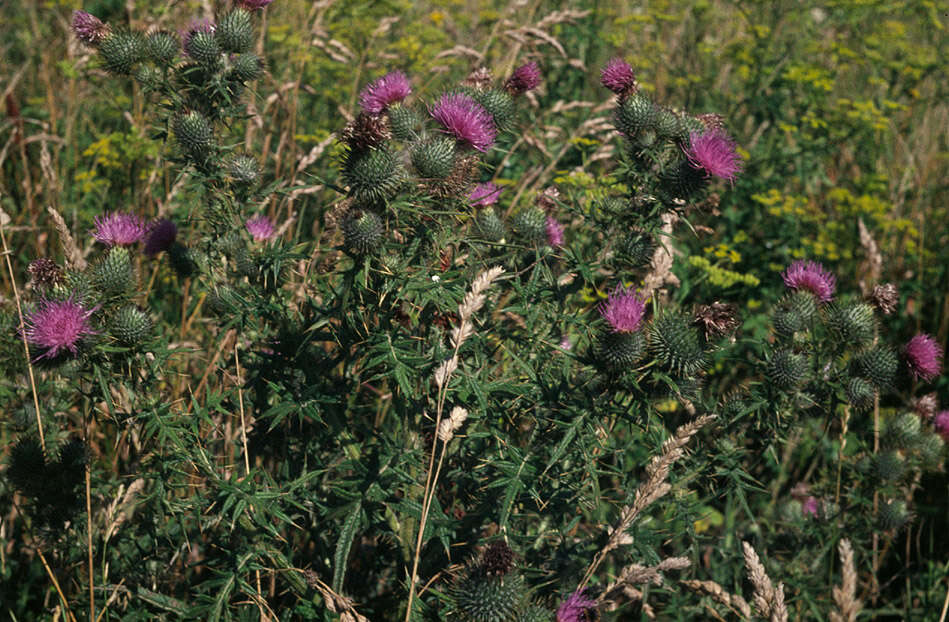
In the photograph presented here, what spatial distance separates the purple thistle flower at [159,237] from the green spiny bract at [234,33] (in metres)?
0.81

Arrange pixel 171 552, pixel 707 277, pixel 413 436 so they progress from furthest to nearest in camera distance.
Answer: pixel 707 277
pixel 171 552
pixel 413 436

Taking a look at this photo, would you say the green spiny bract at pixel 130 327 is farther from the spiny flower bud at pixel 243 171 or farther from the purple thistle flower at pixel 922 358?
the purple thistle flower at pixel 922 358

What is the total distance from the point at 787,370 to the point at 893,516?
1.25 metres

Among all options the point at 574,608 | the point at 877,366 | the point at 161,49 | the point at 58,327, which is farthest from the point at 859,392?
the point at 161,49

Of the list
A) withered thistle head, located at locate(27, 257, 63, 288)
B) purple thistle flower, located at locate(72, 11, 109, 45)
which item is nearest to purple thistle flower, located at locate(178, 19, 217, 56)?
purple thistle flower, located at locate(72, 11, 109, 45)

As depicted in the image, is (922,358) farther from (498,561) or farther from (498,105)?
(498,561)

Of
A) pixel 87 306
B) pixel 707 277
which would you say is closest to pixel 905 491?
pixel 707 277

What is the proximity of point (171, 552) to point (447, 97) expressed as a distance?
2.31m

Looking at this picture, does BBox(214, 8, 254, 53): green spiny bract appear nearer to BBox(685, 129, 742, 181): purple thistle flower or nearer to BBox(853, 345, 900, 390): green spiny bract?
BBox(685, 129, 742, 181): purple thistle flower

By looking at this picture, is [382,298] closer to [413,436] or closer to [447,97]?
[413,436]

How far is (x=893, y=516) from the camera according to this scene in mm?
3957

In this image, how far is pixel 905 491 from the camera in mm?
4398

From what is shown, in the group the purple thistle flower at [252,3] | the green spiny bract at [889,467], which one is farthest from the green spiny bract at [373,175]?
the green spiny bract at [889,467]

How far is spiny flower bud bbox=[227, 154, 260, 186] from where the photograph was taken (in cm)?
344
